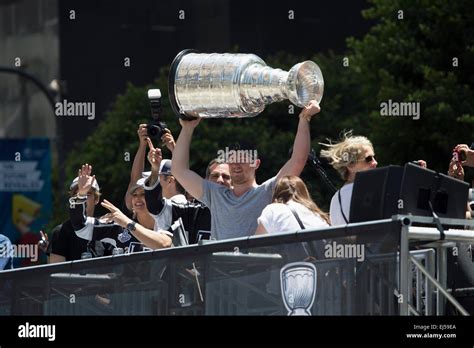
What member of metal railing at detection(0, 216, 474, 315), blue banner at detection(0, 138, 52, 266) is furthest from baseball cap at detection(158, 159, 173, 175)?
blue banner at detection(0, 138, 52, 266)

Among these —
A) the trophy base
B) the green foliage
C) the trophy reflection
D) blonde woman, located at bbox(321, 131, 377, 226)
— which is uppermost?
the green foliage

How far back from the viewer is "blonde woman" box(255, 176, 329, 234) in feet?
26.3

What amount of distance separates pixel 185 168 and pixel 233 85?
0.68 m

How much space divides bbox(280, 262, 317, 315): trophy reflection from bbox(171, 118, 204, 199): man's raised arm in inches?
82.3

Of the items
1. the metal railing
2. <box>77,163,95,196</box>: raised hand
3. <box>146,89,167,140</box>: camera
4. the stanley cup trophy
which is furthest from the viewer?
<box>146,89,167,140</box>: camera

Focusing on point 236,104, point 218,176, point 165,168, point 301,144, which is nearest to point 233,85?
point 236,104

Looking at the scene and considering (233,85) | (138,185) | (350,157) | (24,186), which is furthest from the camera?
(24,186)

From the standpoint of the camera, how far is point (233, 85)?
8883mm

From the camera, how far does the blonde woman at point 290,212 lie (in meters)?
8.02

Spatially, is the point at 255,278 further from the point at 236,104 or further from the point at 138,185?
the point at 138,185

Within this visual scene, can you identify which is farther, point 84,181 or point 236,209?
point 84,181

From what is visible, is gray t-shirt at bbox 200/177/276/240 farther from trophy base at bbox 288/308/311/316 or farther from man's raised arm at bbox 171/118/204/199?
trophy base at bbox 288/308/311/316

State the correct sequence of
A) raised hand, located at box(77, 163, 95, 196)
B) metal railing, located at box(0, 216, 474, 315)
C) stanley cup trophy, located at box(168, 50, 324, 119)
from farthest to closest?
raised hand, located at box(77, 163, 95, 196), stanley cup trophy, located at box(168, 50, 324, 119), metal railing, located at box(0, 216, 474, 315)
